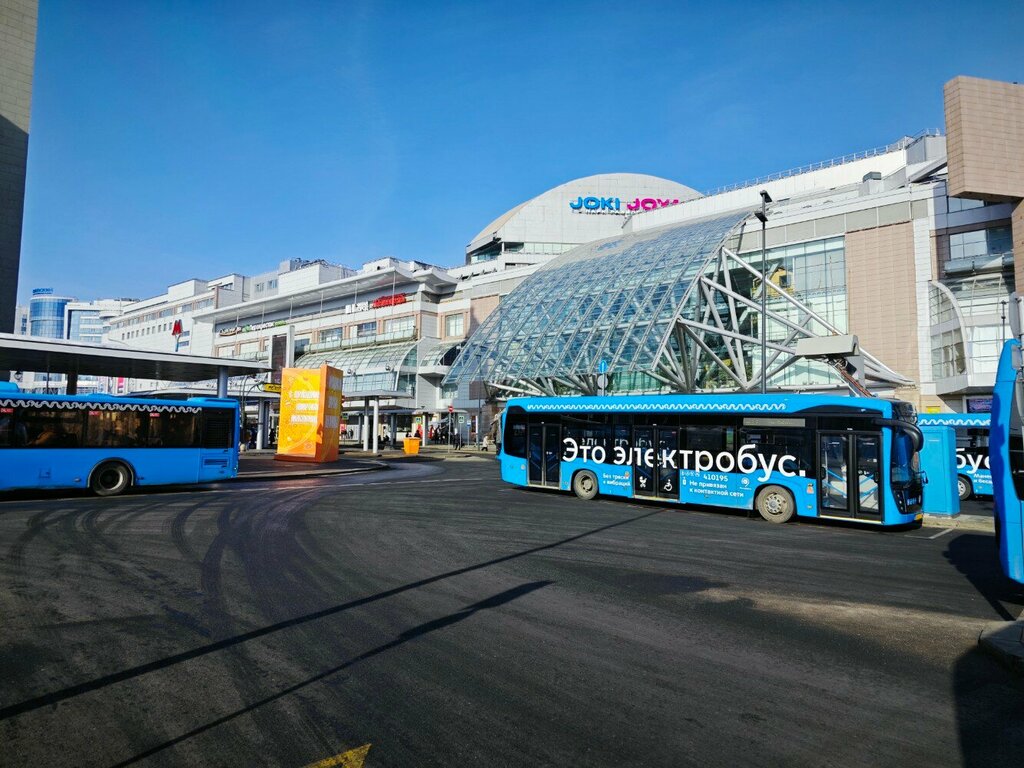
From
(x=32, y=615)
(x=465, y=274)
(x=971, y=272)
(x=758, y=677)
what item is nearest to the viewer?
(x=758, y=677)

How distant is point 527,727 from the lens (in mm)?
3990

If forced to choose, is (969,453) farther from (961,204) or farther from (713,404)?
(961,204)

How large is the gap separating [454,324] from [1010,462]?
198ft

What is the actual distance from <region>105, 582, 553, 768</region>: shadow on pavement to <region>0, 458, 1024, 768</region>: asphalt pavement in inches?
0.9

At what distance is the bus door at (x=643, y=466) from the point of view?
16641 millimetres

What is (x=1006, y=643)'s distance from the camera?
217 inches

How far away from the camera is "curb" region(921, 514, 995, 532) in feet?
46.3

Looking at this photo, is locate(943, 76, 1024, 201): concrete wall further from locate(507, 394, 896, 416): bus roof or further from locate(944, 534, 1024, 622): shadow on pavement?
locate(944, 534, 1024, 622): shadow on pavement

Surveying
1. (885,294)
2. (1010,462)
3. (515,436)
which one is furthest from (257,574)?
(885,294)

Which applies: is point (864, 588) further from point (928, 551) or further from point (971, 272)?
point (971, 272)

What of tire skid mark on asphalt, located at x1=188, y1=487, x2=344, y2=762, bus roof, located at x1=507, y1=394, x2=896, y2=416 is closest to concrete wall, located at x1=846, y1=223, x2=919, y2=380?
bus roof, located at x1=507, y1=394, x2=896, y2=416

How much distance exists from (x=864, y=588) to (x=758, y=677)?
13.0 feet

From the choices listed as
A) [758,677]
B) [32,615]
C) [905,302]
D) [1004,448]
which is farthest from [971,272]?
[32,615]

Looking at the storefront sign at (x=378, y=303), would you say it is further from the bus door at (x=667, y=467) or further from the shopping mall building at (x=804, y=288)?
the bus door at (x=667, y=467)
